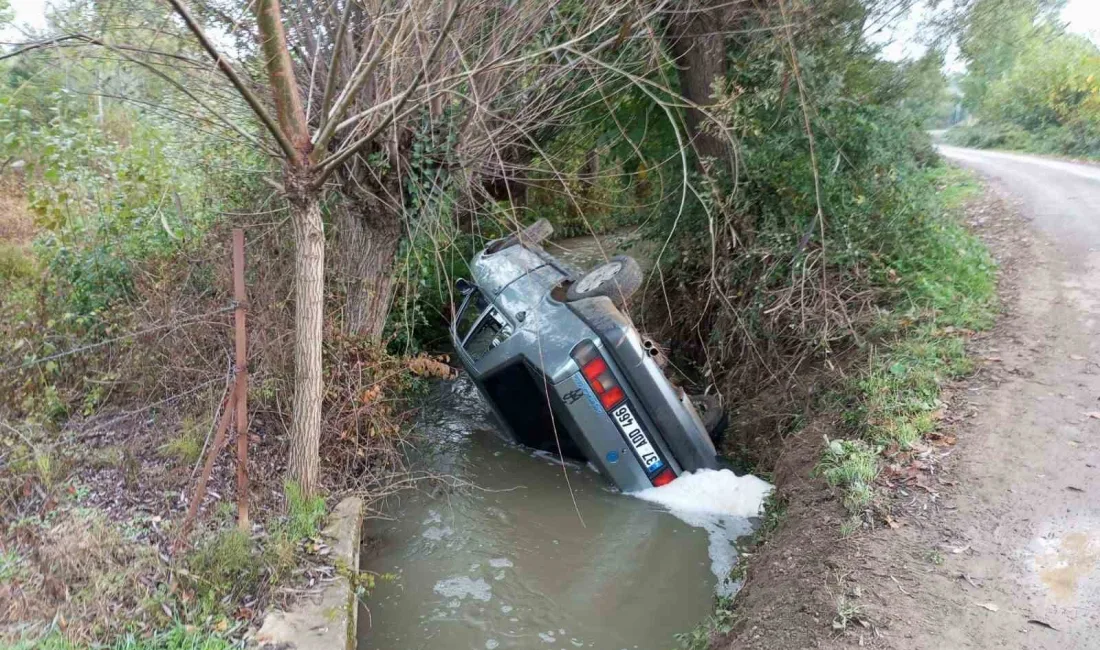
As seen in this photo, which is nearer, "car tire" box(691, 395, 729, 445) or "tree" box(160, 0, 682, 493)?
"tree" box(160, 0, 682, 493)

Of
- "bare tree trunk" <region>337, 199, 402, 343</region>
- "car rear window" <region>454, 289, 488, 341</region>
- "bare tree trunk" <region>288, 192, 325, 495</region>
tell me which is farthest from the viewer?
"car rear window" <region>454, 289, 488, 341</region>

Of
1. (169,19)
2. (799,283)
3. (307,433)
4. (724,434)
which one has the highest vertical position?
(169,19)

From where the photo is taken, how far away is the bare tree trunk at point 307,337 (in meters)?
4.36

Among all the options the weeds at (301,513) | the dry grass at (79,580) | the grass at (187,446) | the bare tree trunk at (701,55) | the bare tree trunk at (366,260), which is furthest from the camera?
the bare tree trunk at (701,55)

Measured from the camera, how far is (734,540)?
570 cm

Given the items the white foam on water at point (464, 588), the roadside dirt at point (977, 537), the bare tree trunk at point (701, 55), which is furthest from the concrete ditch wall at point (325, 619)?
the bare tree trunk at point (701, 55)

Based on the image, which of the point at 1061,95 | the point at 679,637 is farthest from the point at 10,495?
the point at 1061,95

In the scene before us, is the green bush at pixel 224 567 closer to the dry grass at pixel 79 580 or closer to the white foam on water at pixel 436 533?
the dry grass at pixel 79 580

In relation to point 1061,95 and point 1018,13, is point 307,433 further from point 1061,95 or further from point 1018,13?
point 1061,95

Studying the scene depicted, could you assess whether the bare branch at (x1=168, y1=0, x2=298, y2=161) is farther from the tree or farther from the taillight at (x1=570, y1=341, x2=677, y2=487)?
the taillight at (x1=570, y1=341, x2=677, y2=487)

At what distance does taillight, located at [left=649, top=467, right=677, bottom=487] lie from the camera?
6.10m

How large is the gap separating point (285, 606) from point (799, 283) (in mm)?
5382

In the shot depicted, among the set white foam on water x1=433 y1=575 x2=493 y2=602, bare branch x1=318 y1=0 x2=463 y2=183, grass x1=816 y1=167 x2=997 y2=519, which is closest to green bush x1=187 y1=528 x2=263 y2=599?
white foam on water x1=433 y1=575 x2=493 y2=602

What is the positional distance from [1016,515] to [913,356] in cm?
209
